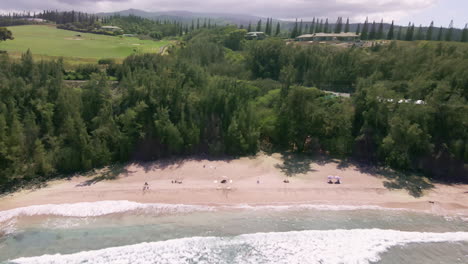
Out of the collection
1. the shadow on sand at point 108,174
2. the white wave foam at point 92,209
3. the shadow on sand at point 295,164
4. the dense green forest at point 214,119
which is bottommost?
the white wave foam at point 92,209

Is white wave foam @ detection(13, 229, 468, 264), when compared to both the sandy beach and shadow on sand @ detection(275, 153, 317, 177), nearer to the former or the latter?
the sandy beach

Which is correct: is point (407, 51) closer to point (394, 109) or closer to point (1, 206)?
point (394, 109)

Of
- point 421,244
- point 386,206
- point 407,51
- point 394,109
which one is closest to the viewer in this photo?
point 421,244

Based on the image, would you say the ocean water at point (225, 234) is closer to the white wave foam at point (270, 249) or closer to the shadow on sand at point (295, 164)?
the white wave foam at point (270, 249)

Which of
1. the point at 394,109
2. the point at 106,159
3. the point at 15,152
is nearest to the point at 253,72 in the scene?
the point at 394,109

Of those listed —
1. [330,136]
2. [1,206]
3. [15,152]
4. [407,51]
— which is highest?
[407,51]

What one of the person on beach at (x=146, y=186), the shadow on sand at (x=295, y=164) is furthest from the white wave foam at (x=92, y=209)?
the shadow on sand at (x=295, y=164)

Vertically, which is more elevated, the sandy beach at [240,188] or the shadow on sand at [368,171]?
the shadow on sand at [368,171]
